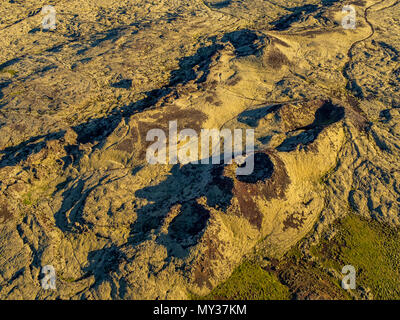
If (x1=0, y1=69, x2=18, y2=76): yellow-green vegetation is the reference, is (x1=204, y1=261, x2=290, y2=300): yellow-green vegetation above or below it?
below

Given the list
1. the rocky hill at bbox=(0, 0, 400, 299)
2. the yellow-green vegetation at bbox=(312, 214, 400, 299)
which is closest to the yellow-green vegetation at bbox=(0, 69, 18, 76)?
the rocky hill at bbox=(0, 0, 400, 299)

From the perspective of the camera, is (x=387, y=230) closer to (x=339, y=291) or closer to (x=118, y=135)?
(x=339, y=291)

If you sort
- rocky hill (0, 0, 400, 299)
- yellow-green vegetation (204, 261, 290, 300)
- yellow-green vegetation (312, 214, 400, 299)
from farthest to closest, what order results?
rocky hill (0, 0, 400, 299) → yellow-green vegetation (312, 214, 400, 299) → yellow-green vegetation (204, 261, 290, 300)

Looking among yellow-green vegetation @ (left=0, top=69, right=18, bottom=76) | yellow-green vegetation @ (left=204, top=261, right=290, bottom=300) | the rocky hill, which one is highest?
yellow-green vegetation @ (left=0, top=69, right=18, bottom=76)

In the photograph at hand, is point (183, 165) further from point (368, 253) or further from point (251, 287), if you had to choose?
point (368, 253)

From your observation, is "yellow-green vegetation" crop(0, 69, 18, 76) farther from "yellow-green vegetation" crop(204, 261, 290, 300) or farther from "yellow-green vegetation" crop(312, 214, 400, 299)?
"yellow-green vegetation" crop(312, 214, 400, 299)

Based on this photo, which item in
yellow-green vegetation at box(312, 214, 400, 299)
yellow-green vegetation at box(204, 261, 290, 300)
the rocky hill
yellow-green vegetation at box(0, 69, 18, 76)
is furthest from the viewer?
yellow-green vegetation at box(0, 69, 18, 76)
